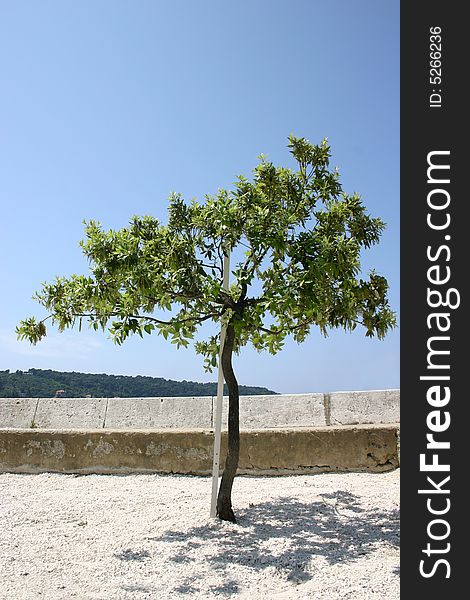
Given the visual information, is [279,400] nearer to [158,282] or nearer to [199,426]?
[199,426]

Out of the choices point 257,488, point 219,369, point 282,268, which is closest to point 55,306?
point 219,369

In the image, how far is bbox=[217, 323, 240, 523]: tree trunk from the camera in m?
5.25

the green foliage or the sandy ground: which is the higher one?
the green foliage

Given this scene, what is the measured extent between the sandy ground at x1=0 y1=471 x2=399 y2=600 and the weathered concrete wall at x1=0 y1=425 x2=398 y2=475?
0.63ft

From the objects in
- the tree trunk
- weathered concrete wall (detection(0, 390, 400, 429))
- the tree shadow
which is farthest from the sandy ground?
weathered concrete wall (detection(0, 390, 400, 429))

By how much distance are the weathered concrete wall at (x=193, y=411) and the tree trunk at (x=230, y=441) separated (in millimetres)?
2706

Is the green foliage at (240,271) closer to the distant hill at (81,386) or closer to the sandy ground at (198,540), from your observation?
the sandy ground at (198,540)

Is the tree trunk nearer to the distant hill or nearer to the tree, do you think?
the tree

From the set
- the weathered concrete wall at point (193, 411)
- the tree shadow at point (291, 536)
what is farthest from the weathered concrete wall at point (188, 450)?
the tree shadow at point (291, 536)

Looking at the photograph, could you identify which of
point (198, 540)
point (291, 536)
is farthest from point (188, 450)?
point (291, 536)

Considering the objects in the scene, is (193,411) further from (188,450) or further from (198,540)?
(198,540)

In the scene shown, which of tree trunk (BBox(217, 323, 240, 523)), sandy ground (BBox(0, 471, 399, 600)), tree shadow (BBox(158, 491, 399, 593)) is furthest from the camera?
tree trunk (BBox(217, 323, 240, 523))

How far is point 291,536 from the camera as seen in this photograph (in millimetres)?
4891

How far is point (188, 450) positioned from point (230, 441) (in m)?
1.99
